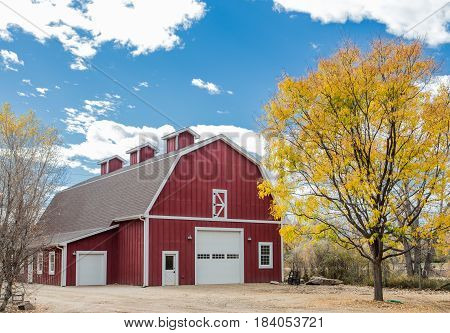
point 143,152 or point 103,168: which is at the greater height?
point 143,152

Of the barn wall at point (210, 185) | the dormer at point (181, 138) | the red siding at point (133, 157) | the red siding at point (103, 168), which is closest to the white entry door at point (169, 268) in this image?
the barn wall at point (210, 185)

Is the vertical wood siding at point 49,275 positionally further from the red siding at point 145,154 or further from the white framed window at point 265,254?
the white framed window at point 265,254

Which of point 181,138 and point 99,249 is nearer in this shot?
point 99,249

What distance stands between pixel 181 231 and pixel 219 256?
8.31 feet

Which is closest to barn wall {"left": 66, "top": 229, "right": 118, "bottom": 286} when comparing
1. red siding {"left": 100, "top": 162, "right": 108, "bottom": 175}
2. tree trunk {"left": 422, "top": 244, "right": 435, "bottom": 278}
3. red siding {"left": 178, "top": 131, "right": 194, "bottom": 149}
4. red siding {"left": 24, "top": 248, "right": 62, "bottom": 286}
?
red siding {"left": 24, "top": 248, "right": 62, "bottom": 286}

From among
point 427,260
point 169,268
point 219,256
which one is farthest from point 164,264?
point 427,260

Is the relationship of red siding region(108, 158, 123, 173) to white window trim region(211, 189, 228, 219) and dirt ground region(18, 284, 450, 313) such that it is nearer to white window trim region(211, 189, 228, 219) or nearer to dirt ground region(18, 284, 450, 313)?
white window trim region(211, 189, 228, 219)

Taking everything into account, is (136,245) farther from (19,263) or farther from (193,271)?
(19,263)

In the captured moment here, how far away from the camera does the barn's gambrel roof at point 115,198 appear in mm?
27172

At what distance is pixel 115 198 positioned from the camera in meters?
30.8

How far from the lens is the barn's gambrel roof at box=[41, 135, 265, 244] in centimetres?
2717

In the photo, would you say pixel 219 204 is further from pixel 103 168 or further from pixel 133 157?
pixel 103 168
